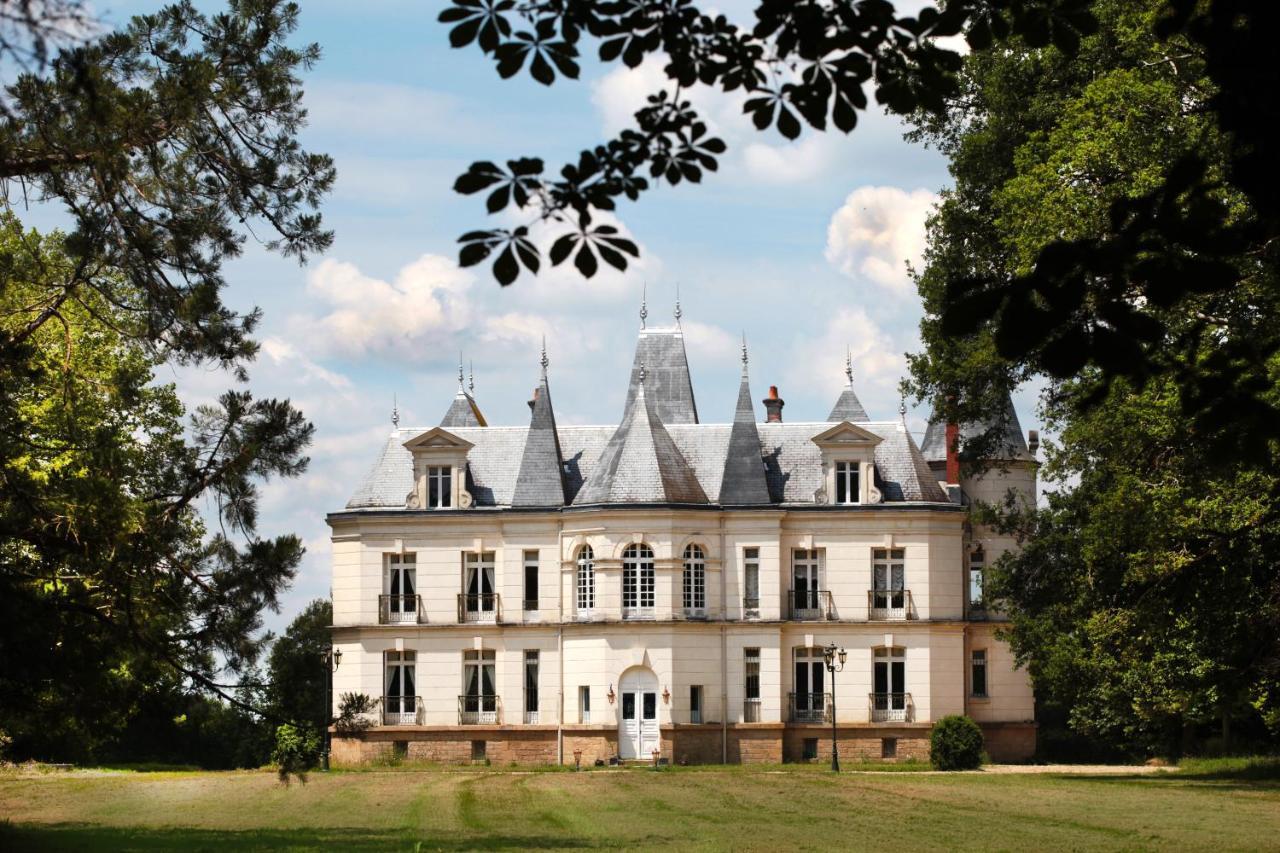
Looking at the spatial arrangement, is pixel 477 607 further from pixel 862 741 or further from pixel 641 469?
pixel 862 741

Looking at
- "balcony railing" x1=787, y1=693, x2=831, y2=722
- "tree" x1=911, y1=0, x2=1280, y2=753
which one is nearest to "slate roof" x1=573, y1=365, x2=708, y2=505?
"balcony railing" x1=787, y1=693, x2=831, y2=722

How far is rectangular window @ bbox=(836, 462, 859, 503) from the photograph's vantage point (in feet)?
160

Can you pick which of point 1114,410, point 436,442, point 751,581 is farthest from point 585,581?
point 1114,410

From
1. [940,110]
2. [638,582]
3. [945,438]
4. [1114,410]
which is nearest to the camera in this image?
[940,110]

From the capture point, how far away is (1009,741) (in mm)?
49281

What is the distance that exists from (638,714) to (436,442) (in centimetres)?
937

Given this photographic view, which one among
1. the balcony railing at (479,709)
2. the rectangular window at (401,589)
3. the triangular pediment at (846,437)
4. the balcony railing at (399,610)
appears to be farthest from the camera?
the rectangular window at (401,589)

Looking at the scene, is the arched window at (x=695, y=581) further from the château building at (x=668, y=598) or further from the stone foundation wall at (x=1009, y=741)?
the stone foundation wall at (x=1009, y=741)

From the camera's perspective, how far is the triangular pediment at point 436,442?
49.3 metres

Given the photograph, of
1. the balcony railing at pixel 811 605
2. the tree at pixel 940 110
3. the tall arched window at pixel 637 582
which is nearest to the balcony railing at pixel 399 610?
the tall arched window at pixel 637 582

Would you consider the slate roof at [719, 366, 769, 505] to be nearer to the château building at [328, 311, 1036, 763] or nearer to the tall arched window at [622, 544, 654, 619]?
the château building at [328, 311, 1036, 763]

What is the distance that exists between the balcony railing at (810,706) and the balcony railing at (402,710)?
33.1 ft

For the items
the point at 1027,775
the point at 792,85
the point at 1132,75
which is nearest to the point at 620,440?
the point at 1027,775

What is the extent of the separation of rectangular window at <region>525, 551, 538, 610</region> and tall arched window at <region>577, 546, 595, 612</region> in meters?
1.71
